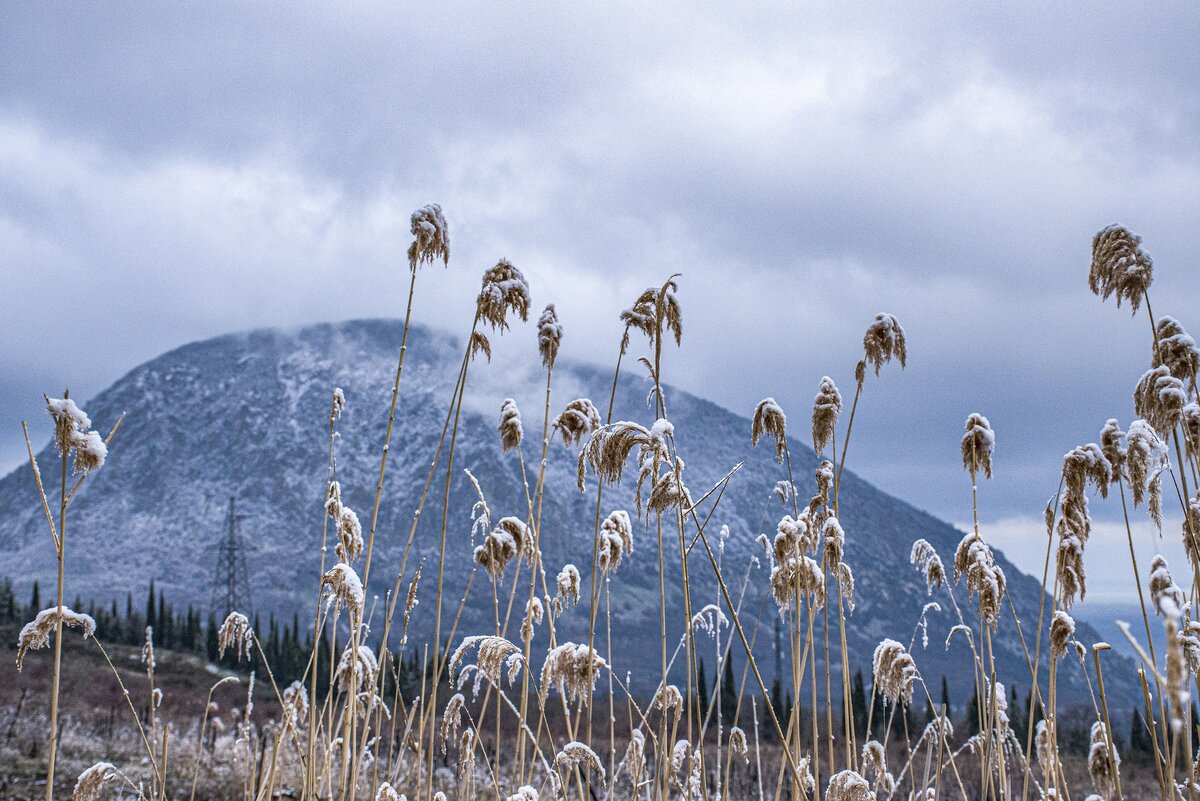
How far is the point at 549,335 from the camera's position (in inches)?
138

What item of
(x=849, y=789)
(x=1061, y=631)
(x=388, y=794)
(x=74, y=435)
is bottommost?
(x=388, y=794)

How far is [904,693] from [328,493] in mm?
2895

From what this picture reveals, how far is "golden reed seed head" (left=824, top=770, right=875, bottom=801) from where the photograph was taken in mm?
2840

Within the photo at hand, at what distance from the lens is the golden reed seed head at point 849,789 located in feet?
9.32

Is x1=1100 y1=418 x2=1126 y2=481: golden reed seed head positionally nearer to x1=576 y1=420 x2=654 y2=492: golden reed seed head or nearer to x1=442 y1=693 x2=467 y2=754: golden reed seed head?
x1=576 y1=420 x2=654 y2=492: golden reed seed head

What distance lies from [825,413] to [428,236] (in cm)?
157

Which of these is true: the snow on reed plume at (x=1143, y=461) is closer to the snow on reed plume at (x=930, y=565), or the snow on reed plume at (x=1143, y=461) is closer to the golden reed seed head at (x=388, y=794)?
the snow on reed plume at (x=930, y=565)

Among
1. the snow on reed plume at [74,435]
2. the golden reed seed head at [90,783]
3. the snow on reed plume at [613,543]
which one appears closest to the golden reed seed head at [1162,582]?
the snow on reed plume at [613,543]

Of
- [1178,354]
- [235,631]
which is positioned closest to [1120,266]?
[1178,354]

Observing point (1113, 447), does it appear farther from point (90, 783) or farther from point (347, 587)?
point (90, 783)

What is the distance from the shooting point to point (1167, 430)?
2.76 m

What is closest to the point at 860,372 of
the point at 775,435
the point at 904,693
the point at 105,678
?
the point at 775,435

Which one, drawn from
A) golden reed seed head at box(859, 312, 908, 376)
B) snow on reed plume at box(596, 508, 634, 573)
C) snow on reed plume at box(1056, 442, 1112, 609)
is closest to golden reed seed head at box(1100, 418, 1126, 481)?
snow on reed plume at box(1056, 442, 1112, 609)

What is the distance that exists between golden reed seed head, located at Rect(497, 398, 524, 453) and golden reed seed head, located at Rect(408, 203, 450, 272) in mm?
686
